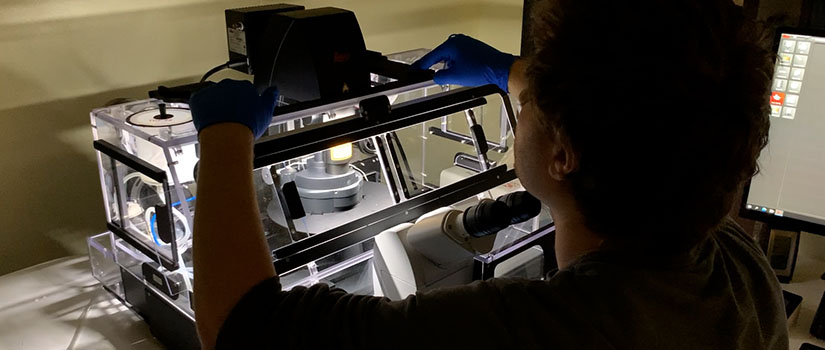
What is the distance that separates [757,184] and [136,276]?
1.16 meters

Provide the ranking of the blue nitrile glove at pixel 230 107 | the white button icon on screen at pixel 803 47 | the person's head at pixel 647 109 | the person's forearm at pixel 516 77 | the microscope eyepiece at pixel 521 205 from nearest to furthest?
the person's head at pixel 647 109, the blue nitrile glove at pixel 230 107, the microscope eyepiece at pixel 521 205, the person's forearm at pixel 516 77, the white button icon on screen at pixel 803 47

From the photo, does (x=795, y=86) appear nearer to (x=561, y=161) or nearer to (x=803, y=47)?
(x=803, y=47)

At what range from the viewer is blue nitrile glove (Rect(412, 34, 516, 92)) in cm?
109

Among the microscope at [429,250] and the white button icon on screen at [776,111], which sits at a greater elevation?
the white button icon on screen at [776,111]

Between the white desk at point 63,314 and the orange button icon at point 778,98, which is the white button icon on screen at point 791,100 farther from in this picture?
the white desk at point 63,314

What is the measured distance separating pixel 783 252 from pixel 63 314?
1.42m

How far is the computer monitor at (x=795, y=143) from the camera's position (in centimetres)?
123

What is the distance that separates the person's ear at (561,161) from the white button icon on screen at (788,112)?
2.71ft

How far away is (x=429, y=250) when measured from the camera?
3.34 feet

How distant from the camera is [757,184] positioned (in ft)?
4.39

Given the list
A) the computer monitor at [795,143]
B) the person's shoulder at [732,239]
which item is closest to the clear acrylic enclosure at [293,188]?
the person's shoulder at [732,239]

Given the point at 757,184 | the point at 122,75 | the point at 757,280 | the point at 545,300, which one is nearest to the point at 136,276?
the point at 122,75

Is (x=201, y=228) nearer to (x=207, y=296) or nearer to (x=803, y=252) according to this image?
(x=207, y=296)

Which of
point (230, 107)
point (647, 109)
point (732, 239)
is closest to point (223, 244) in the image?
point (230, 107)
